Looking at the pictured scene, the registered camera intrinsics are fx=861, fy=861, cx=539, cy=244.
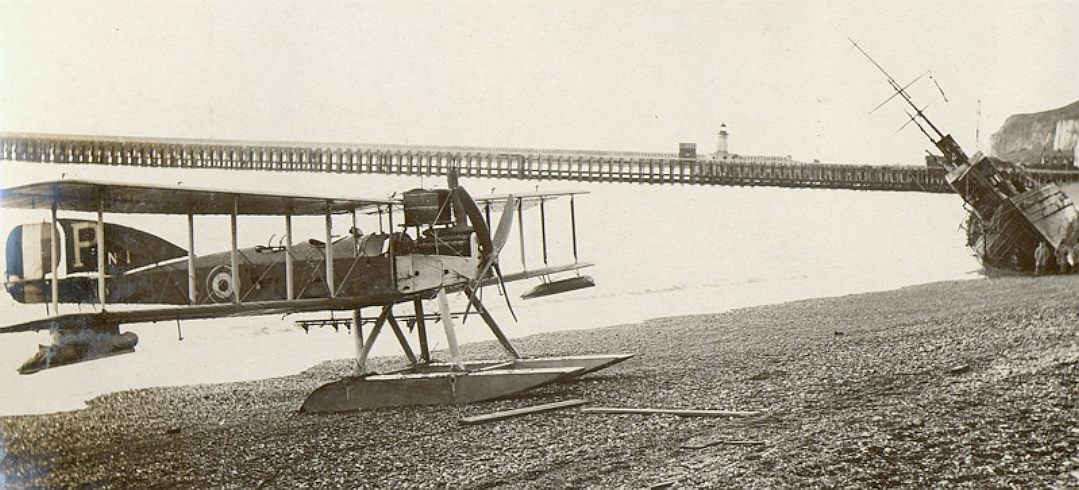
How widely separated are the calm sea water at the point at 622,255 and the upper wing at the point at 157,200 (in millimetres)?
5868

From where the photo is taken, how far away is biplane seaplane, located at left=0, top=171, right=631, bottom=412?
6.86m

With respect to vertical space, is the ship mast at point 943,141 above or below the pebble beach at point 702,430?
above

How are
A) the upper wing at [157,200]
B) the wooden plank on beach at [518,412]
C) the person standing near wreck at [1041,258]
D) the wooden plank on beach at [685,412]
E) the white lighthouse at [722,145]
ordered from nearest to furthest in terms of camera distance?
the upper wing at [157,200] < the wooden plank on beach at [685,412] < the wooden plank on beach at [518,412] < the person standing near wreck at [1041,258] < the white lighthouse at [722,145]

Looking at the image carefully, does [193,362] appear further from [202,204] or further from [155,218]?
[202,204]

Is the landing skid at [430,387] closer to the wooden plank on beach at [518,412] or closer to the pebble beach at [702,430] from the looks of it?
the pebble beach at [702,430]

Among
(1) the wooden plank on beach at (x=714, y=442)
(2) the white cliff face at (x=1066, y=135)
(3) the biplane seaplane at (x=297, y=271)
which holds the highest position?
(2) the white cliff face at (x=1066, y=135)

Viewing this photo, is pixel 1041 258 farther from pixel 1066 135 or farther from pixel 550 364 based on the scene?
pixel 550 364

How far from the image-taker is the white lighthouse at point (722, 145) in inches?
662

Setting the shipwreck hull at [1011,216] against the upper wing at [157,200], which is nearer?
the upper wing at [157,200]

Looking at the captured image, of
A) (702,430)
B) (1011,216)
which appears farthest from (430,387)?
(1011,216)

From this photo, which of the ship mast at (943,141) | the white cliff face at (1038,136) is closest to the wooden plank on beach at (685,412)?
the white cliff face at (1038,136)

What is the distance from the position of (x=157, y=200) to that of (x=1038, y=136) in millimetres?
12963

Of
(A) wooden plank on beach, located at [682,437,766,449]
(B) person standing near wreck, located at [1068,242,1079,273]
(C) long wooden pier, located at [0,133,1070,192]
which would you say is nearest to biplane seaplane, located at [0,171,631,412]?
(A) wooden plank on beach, located at [682,437,766,449]

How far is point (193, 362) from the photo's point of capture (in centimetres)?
1490
